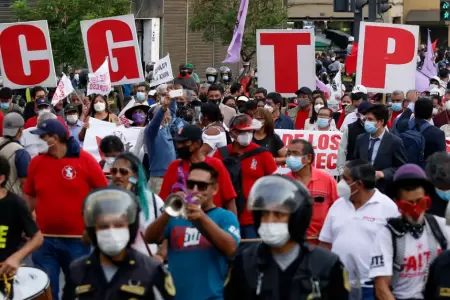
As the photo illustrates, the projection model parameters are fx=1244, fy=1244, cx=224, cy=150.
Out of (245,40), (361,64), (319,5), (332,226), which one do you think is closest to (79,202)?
(332,226)

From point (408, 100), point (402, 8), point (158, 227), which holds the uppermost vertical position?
point (158, 227)

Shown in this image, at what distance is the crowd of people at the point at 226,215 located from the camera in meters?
5.37

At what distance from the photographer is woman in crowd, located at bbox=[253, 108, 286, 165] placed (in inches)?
448

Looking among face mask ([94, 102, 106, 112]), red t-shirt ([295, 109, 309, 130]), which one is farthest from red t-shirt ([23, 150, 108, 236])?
red t-shirt ([295, 109, 309, 130])

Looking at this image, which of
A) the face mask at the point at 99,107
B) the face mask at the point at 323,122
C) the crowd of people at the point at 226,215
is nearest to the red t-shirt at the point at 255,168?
the crowd of people at the point at 226,215

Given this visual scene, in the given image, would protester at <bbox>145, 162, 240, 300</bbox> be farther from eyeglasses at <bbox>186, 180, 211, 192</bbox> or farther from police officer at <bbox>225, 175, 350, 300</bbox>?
police officer at <bbox>225, 175, 350, 300</bbox>

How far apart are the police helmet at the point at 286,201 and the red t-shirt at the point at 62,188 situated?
12.1 feet

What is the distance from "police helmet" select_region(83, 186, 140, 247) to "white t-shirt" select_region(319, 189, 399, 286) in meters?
2.50

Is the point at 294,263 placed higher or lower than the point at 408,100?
higher

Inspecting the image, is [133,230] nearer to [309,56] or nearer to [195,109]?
[195,109]

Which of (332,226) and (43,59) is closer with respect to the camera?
(332,226)

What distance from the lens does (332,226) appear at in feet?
26.0

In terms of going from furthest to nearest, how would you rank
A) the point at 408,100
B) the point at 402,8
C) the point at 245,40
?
the point at 402,8 → the point at 245,40 → the point at 408,100

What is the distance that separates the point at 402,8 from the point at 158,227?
2706 inches
